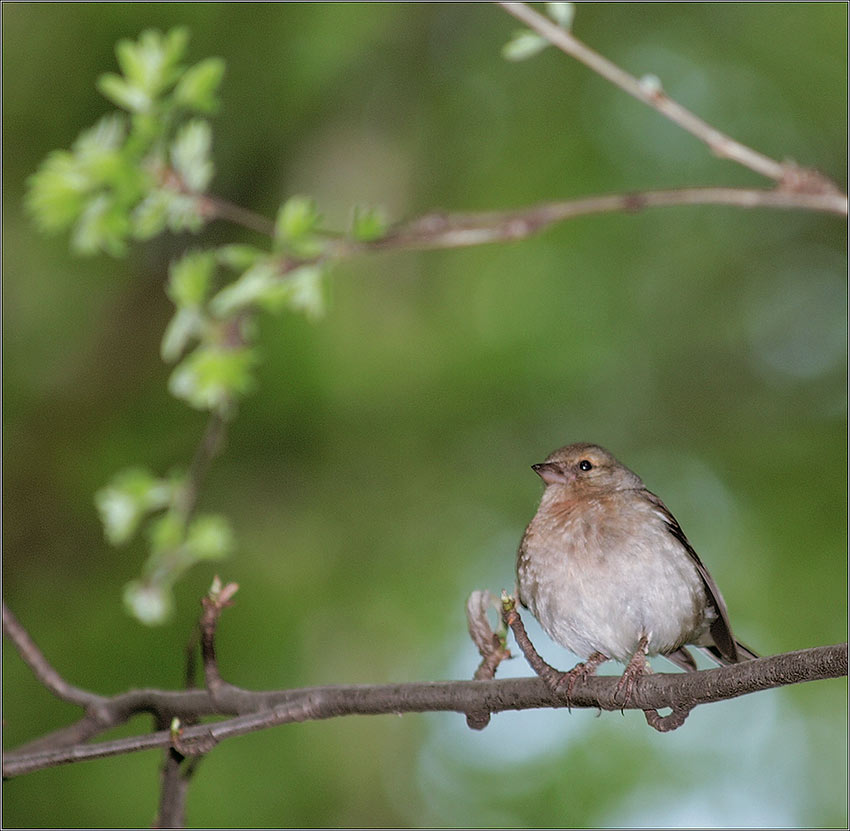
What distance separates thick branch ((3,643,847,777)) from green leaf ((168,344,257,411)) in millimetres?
866

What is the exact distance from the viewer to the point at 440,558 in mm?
5977

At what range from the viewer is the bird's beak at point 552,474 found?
3143mm

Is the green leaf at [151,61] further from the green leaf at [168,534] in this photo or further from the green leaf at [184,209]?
the green leaf at [168,534]

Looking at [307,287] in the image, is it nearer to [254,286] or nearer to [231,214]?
[254,286]

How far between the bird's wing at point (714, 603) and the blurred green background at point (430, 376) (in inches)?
99.0

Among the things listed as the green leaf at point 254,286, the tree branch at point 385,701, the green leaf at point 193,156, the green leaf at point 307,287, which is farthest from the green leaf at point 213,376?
the tree branch at point 385,701

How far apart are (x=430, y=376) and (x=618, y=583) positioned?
3.17m

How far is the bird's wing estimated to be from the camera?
2.70 meters

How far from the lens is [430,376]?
19.2 feet

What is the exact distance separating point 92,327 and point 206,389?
3.61 meters

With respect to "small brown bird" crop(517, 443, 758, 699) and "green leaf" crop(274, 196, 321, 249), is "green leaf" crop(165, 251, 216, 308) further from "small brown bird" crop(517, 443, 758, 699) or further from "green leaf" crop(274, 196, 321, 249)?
"small brown bird" crop(517, 443, 758, 699)

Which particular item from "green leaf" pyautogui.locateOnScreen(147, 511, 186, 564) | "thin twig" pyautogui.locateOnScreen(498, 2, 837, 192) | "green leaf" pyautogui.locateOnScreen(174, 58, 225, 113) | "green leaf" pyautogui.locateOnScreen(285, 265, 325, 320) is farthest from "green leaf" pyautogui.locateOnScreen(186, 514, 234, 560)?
"thin twig" pyautogui.locateOnScreen(498, 2, 837, 192)

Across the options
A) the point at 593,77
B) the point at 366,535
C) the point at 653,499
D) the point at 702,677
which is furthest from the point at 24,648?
the point at 593,77

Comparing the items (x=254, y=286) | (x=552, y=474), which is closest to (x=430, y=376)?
(x=552, y=474)
